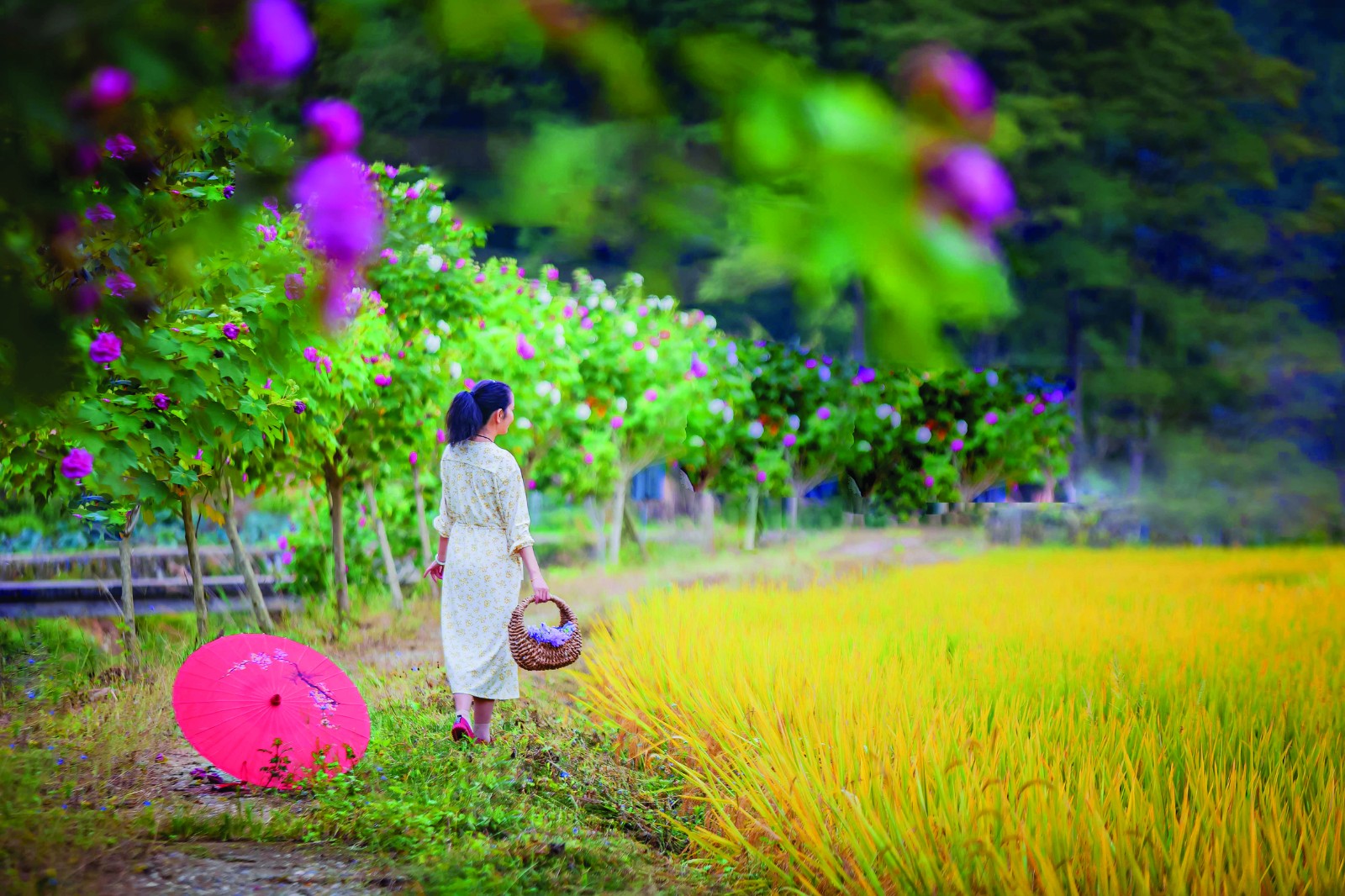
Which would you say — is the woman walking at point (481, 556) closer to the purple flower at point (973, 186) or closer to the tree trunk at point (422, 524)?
the tree trunk at point (422, 524)

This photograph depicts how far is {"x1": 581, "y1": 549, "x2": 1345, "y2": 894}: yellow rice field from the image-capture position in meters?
1.97

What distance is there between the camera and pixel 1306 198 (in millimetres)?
12305

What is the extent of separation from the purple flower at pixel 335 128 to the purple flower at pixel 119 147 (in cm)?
122

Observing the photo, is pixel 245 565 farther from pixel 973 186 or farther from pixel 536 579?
pixel 973 186

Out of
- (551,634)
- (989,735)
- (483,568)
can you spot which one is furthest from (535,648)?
(989,735)

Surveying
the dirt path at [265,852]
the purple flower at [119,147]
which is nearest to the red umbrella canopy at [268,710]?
the dirt path at [265,852]

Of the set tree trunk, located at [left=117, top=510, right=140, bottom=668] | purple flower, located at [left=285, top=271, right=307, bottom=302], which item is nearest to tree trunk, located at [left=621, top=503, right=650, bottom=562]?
tree trunk, located at [left=117, top=510, right=140, bottom=668]

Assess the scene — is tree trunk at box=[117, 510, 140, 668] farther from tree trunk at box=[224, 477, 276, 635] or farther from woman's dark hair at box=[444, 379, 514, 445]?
woman's dark hair at box=[444, 379, 514, 445]

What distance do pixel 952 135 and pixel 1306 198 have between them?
13.8 meters

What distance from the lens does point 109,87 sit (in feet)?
3.19

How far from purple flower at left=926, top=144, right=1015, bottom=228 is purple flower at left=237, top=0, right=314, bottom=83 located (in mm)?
537

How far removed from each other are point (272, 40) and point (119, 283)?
1.89 m

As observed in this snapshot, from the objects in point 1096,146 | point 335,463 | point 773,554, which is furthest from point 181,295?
point 1096,146

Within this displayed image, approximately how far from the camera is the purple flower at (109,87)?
2.99 ft
